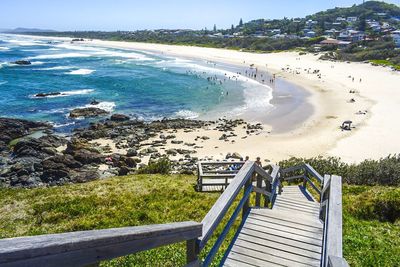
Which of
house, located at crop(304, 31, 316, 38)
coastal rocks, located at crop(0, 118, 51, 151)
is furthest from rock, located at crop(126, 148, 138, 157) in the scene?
house, located at crop(304, 31, 316, 38)

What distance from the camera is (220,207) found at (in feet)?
13.8

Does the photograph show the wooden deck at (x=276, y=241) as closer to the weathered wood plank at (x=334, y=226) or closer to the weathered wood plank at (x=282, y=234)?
the weathered wood plank at (x=282, y=234)

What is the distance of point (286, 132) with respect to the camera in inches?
1329

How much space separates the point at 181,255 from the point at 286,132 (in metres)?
28.9

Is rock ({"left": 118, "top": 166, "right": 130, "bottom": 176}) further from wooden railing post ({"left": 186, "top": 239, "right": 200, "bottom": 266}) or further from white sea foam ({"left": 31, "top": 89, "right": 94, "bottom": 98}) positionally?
white sea foam ({"left": 31, "top": 89, "right": 94, "bottom": 98})

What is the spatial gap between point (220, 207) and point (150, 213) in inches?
245

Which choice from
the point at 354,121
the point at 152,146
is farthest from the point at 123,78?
the point at 354,121

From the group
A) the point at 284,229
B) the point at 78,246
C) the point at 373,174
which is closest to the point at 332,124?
the point at 373,174

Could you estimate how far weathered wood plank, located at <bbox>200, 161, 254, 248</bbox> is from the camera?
12.0 feet

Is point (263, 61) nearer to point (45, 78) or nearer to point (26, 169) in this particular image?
point (45, 78)

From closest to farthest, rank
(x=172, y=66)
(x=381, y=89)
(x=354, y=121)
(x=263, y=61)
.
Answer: (x=354, y=121)
(x=381, y=89)
(x=172, y=66)
(x=263, y=61)

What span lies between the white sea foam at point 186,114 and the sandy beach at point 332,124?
20.1ft

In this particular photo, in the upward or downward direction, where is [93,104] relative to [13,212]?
downward

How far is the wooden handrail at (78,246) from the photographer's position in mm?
1783
